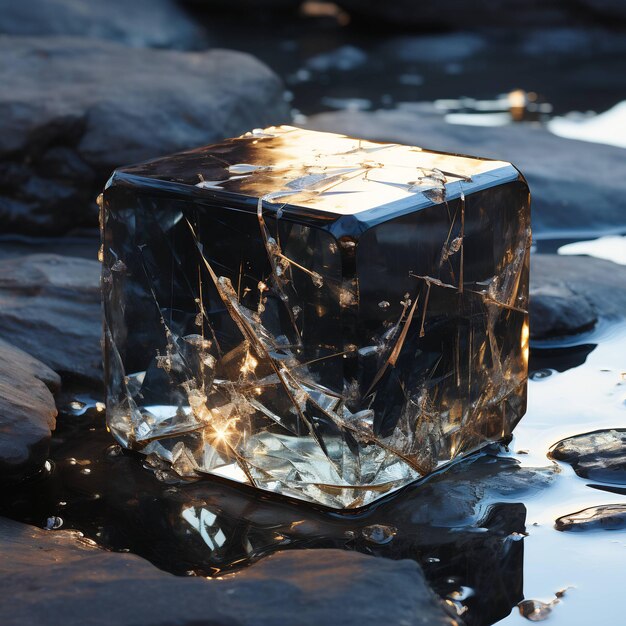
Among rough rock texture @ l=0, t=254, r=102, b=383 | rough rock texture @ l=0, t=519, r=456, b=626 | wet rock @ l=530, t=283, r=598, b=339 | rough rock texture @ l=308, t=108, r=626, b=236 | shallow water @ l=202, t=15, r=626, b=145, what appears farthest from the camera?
shallow water @ l=202, t=15, r=626, b=145

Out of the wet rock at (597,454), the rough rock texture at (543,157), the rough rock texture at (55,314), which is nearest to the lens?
the wet rock at (597,454)

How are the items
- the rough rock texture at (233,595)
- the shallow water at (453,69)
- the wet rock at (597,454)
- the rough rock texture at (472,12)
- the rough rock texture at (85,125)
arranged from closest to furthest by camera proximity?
the rough rock texture at (233,595), the wet rock at (597,454), the rough rock texture at (85,125), the shallow water at (453,69), the rough rock texture at (472,12)

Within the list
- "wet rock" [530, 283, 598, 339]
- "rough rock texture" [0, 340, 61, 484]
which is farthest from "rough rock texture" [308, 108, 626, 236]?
"rough rock texture" [0, 340, 61, 484]

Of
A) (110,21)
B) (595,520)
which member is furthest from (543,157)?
(110,21)

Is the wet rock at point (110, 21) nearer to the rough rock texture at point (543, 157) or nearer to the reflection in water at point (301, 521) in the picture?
the rough rock texture at point (543, 157)

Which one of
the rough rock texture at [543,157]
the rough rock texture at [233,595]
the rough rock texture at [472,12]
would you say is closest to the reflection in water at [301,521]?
the rough rock texture at [233,595]

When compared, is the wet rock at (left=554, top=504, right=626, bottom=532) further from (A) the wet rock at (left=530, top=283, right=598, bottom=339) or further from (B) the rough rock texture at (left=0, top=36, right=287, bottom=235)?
(B) the rough rock texture at (left=0, top=36, right=287, bottom=235)
